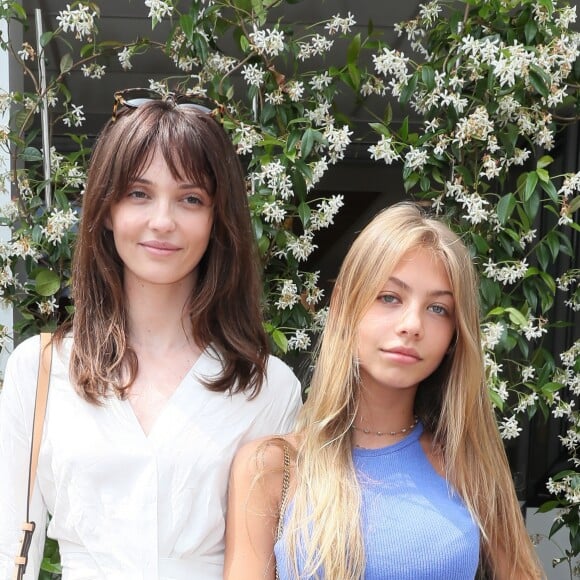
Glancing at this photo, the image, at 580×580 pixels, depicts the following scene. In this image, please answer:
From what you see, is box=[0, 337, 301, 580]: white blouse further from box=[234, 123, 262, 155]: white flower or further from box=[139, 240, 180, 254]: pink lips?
box=[234, 123, 262, 155]: white flower

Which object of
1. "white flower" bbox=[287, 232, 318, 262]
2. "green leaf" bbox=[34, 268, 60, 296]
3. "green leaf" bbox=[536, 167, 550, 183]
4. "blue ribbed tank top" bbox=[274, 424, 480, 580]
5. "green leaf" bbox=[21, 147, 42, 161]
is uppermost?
"green leaf" bbox=[21, 147, 42, 161]

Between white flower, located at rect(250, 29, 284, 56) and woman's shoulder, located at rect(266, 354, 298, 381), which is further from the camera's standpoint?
white flower, located at rect(250, 29, 284, 56)

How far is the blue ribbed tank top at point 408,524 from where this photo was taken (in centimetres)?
140

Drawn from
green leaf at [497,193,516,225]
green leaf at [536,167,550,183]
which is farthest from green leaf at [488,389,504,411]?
green leaf at [536,167,550,183]

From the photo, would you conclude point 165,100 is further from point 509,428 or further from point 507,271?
point 509,428

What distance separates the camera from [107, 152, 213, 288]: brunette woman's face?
1491 millimetres

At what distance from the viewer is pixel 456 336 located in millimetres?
1543

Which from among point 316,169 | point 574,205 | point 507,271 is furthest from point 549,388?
point 316,169

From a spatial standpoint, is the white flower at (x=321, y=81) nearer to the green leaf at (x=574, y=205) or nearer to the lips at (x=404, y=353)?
the green leaf at (x=574, y=205)

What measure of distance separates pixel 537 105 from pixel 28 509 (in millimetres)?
1865

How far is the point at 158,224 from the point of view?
4.81 feet

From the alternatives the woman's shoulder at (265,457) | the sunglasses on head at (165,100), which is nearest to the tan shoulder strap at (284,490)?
the woman's shoulder at (265,457)

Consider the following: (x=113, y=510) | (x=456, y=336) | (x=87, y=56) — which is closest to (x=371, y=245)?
(x=456, y=336)

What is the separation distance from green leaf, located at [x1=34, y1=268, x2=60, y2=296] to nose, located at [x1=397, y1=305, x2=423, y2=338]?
147 cm
